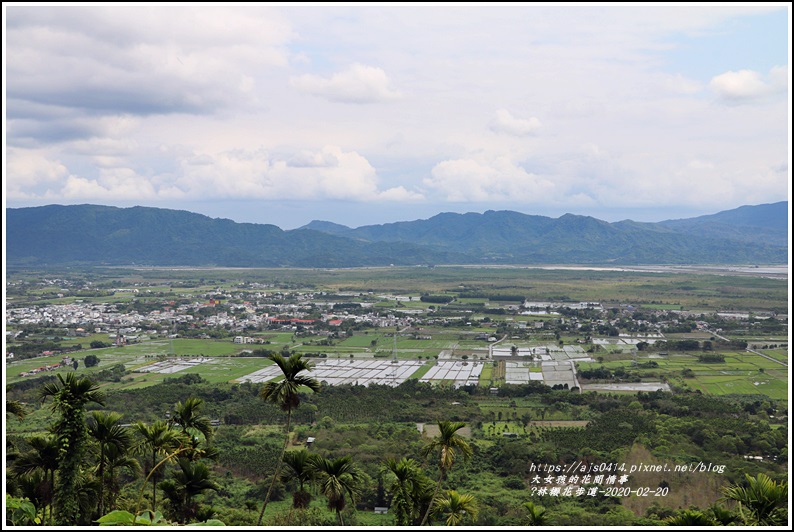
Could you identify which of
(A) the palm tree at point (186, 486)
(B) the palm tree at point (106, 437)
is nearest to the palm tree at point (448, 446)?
(A) the palm tree at point (186, 486)

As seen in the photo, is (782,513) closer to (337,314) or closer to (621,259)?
(337,314)

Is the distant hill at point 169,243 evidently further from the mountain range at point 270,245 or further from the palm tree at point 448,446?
the palm tree at point 448,446

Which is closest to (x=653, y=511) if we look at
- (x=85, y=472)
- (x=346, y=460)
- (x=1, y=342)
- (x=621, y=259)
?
(x=346, y=460)

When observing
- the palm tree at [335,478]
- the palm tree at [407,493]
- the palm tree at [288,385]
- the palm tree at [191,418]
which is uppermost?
the palm tree at [288,385]

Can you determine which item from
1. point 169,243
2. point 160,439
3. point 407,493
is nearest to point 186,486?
point 160,439

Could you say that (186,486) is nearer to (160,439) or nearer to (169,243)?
(160,439)

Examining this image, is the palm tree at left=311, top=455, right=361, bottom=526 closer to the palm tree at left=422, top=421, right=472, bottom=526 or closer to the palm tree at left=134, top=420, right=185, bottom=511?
the palm tree at left=422, top=421, right=472, bottom=526

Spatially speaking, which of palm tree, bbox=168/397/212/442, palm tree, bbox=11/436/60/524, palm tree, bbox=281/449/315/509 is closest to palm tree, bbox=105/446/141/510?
palm tree, bbox=11/436/60/524
